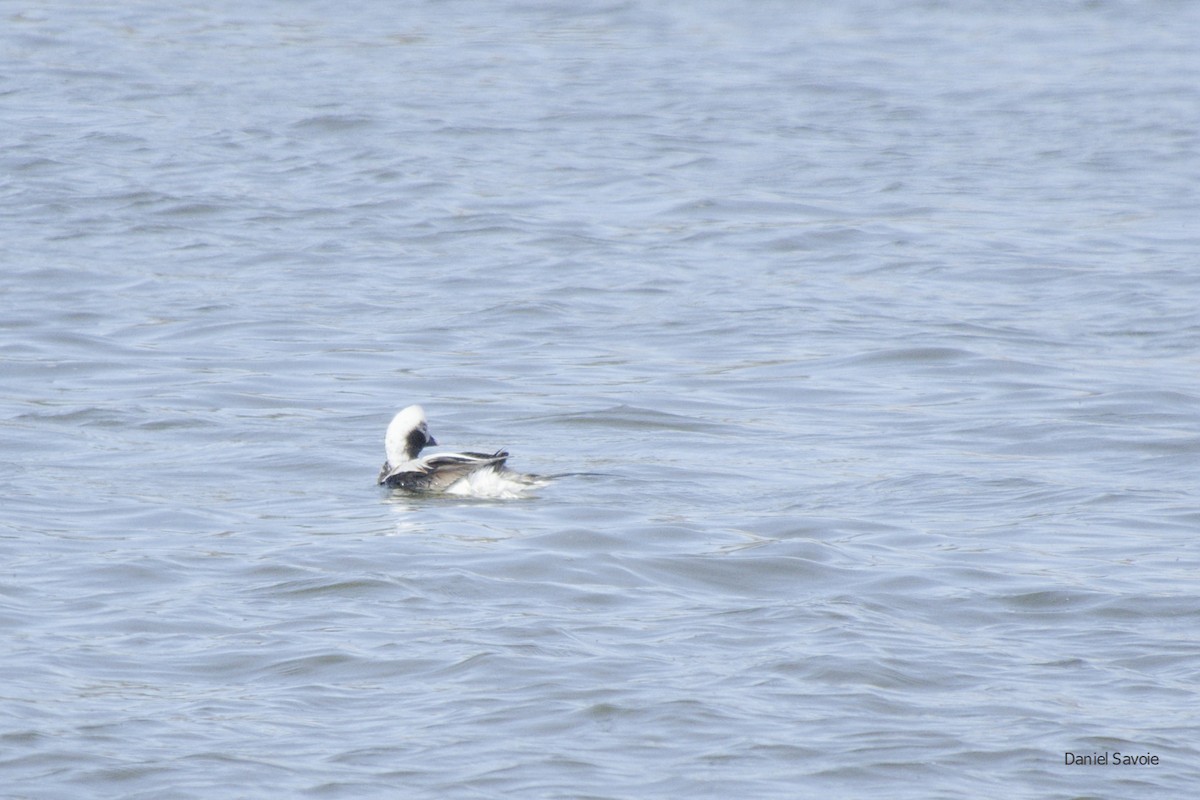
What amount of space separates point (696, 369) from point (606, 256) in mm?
3296

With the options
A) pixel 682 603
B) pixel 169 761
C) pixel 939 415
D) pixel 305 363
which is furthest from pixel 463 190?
pixel 169 761

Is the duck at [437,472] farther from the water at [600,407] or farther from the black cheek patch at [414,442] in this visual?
the water at [600,407]

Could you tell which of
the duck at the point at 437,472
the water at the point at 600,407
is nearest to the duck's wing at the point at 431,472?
the duck at the point at 437,472

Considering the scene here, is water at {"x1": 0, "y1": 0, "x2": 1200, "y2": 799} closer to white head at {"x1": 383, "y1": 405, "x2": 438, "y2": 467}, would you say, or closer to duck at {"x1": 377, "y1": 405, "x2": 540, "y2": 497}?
duck at {"x1": 377, "y1": 405, "x2": 540, "y2": 497}

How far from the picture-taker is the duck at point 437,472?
9414 millimetres

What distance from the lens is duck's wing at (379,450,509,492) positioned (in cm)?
948

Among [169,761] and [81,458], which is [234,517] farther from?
[169,761]

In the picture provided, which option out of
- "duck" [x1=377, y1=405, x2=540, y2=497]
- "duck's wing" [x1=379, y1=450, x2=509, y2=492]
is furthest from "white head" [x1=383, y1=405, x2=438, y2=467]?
"duck's wing" [x1=379, y1=450, x2=509, y2=492]

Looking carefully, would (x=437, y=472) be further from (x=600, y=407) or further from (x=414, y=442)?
(x=600, y=407)

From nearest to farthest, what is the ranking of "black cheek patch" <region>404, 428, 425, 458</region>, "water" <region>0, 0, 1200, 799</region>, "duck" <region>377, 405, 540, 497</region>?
"water" <region>0, 0, 1200, 799</region> → "duck" <region>377, 405, 540, 497</region> → "black cheek patch" <region>404, 428, 425, 458</region>

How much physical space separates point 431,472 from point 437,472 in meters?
0.03

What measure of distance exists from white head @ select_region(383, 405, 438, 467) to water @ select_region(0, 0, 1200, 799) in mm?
251

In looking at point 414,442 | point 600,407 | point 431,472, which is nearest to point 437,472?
point 431,472

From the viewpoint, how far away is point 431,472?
952 centimetres
